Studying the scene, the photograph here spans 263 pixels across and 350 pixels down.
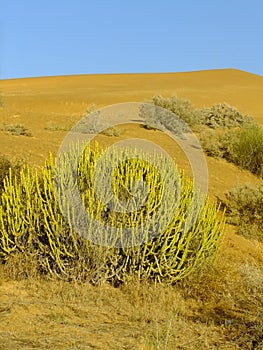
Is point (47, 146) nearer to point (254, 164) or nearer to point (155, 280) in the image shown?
point (254, 164)

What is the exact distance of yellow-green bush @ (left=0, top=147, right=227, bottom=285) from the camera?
22.3ft

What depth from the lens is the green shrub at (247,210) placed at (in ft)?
36.2

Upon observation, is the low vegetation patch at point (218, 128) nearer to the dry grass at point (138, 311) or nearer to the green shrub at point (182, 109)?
the green shrub at point (182, 109)

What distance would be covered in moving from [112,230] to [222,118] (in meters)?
18.8

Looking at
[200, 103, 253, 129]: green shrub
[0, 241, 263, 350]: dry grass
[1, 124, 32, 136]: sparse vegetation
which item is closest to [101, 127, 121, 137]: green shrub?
[1, 124, 32, 136]: sparse vegetation

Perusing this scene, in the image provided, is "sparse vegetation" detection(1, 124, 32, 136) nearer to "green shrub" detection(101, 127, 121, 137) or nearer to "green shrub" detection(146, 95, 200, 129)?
"green shrub" detection(101, 127, 121, 137)

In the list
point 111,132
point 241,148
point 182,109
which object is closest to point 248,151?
point 241,148

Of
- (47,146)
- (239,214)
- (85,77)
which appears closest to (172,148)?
(47,146)

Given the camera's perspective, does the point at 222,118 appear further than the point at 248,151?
Yes

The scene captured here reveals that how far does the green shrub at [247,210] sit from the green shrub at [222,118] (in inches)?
449

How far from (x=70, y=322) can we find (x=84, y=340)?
1.73ft

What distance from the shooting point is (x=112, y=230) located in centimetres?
673

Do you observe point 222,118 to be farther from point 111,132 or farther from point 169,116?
point 111,132

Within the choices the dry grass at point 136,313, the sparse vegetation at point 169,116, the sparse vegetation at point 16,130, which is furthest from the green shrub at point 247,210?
the sparse vegetation at point 169,116
